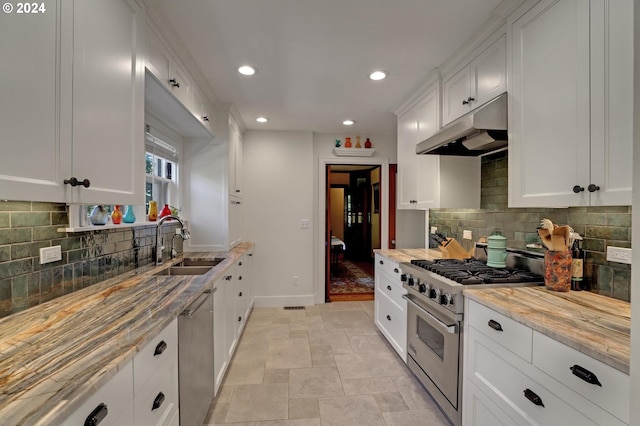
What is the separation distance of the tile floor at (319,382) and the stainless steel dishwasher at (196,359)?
0.28 meters

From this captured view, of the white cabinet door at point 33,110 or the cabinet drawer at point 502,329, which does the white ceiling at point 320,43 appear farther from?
the cabinet drawer at point 502,329

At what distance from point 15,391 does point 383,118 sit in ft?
12.1

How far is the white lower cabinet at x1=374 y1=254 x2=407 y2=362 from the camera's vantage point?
8.23 ft

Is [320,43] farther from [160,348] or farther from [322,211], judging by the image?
[322,211]

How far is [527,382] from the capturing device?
1.21 meters

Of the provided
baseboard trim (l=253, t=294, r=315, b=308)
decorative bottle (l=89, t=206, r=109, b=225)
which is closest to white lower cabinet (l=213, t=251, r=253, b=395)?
decorative bottle (l=89, t=206, r=109, b=225)

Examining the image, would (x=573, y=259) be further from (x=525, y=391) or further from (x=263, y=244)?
(x=263, y=244)

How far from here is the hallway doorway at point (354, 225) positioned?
5.78 m

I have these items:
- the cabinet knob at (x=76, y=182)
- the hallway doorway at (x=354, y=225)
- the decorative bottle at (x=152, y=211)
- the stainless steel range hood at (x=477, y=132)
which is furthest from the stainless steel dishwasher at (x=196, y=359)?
the hallway doorway at (x=354, y=225)

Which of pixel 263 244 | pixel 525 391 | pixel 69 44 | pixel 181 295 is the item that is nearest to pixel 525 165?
pixel 525 391

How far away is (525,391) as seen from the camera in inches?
47.5

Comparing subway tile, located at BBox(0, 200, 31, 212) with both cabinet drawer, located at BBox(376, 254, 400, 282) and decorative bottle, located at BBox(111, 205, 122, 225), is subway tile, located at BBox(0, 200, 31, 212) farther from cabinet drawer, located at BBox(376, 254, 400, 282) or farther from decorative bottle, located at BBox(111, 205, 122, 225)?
cabinet drawer, located at BBox(376, 254, 400, 282)

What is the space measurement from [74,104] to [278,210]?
123 inches

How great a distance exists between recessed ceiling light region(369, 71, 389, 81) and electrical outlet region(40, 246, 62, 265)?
243cm
